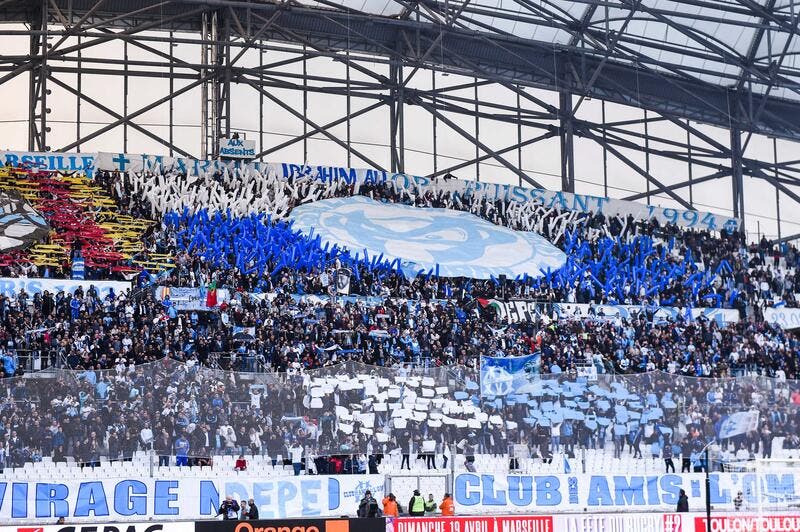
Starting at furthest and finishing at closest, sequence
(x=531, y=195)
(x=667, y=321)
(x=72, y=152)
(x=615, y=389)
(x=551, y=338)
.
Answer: (x=531, y=195) < (x=72, y=152) < (x=667, y=321) < (x=551, y=338) < (x=615, y=389)

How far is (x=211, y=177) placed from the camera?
151 feet

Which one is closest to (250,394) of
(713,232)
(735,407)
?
(735,407)

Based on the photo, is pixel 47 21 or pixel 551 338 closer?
pixel 551 338

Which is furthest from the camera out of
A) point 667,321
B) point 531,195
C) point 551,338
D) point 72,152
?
point 531,195

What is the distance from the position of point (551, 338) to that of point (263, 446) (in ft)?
53.6

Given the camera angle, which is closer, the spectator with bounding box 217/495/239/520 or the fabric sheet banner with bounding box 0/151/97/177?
the spectator with bounding box 217/495/239/520

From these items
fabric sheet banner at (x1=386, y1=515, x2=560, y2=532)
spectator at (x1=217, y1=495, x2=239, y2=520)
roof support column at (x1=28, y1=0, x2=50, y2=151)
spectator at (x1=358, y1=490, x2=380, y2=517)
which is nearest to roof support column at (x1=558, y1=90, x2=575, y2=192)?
roof support column at (x1=28, y1=0, x2=50, y2=151)

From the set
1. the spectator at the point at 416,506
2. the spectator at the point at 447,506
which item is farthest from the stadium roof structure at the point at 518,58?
the spectator at the point at 416,506

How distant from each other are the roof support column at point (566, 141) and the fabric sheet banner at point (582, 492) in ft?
87.7

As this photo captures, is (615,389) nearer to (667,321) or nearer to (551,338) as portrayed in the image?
(551,338)

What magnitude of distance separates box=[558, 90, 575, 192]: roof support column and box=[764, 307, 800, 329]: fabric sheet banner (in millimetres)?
9945

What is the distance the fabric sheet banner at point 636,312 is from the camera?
4459 centimetres

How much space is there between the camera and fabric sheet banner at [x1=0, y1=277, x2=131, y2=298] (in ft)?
125

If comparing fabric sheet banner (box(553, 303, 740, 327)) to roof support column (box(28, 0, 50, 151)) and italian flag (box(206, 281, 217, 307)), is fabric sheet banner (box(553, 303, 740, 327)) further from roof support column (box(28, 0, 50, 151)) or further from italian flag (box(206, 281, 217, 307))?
roof support column (box(28, 0, 50, 151))
